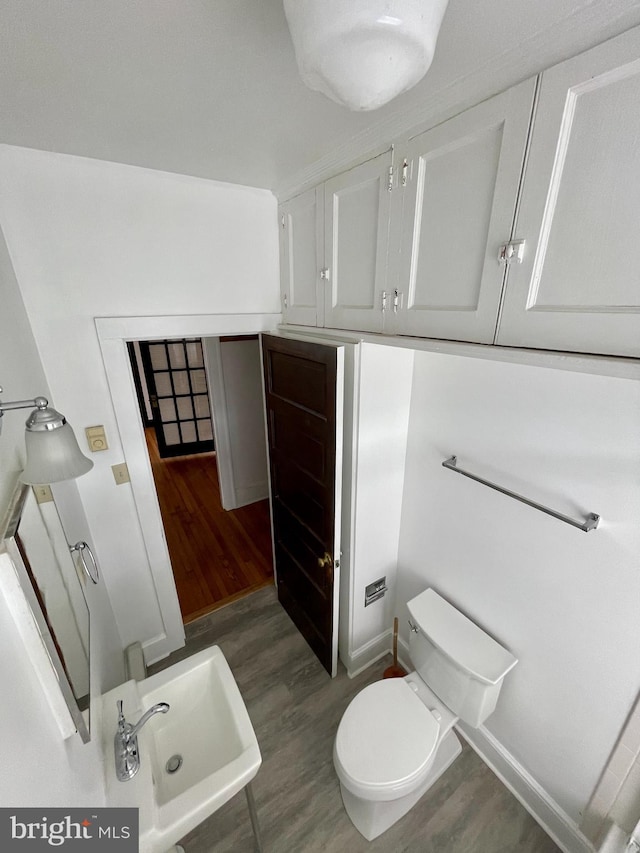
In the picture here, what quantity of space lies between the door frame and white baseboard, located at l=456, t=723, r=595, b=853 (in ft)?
5.75

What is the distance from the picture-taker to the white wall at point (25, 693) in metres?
0.55

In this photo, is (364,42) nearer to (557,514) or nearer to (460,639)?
(557,514)

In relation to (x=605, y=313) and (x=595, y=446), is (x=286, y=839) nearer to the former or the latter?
(x=595, y=446)

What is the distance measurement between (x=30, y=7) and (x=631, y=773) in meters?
2.60

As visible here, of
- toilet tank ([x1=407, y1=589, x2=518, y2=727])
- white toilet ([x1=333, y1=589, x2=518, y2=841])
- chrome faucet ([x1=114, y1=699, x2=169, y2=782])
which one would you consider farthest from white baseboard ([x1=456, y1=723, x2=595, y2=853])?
chrome faucet ([x1=114, y1=699, x2=169, y2=782])

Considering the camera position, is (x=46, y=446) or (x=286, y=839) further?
(x=286, y=839)

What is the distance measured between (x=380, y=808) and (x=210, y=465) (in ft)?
12.2

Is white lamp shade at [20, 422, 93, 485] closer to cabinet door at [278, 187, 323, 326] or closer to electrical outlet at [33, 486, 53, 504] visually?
electrical outlet at [33, 486, 53, 504]

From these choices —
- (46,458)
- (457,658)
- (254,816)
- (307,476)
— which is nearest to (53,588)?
(46,458)

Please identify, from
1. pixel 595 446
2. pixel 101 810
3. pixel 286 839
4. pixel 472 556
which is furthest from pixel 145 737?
pixel 595 446

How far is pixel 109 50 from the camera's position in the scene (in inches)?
29.9

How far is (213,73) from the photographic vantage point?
2.77 ft

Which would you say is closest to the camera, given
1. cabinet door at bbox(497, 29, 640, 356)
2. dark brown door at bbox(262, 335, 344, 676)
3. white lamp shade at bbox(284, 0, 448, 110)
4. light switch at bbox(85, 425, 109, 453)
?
white lamp shade at bbox(284, 0, 448, 110)

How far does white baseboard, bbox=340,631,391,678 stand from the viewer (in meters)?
1.93
